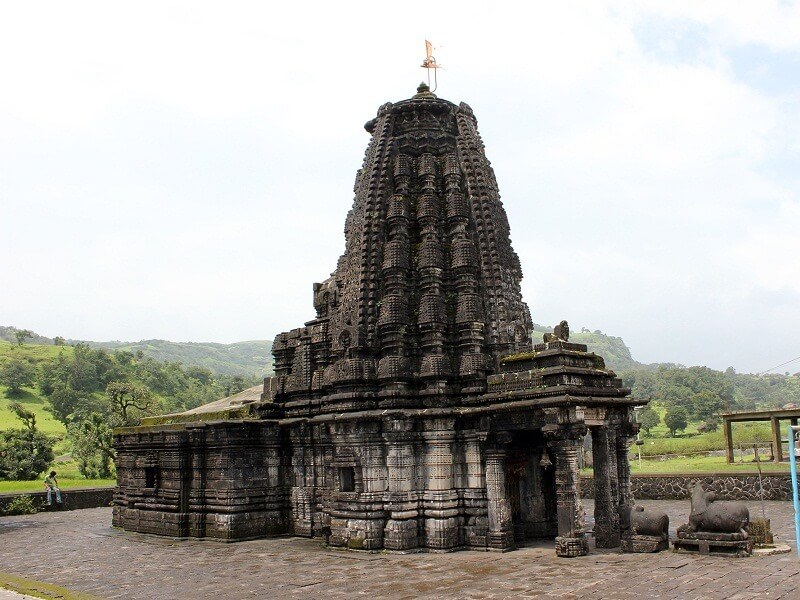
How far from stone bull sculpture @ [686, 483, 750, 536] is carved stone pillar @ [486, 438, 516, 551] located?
157 inches

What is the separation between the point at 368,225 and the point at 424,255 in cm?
175

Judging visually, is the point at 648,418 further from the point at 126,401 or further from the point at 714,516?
the point at 714,516

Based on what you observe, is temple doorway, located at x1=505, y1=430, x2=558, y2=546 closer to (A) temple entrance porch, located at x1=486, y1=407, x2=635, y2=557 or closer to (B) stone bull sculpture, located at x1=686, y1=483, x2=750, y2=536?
(A) temple entrance porch, located at x1=486, y1=407, x2=635, y2=557

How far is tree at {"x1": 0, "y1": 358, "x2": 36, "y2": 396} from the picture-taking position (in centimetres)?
9338

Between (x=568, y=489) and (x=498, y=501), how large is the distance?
201 cm

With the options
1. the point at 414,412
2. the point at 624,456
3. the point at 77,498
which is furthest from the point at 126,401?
the point at 624,456

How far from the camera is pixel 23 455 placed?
1667 inches

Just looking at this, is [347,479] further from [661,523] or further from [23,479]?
[23,479]

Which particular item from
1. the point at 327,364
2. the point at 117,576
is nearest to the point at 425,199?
the point at 327,364

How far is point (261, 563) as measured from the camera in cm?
1664

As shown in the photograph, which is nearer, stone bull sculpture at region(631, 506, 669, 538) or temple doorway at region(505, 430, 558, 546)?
stone bull sculpture at region(631, 506, 669, 538)

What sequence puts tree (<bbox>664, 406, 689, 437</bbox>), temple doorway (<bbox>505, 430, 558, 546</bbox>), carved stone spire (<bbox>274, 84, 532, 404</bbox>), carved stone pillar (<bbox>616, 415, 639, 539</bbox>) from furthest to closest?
tree (<bbox>664, 406, 689, 437</bbox>)
temple doorway (<bbox>505, 430, 558, 546</bbox>)
carved stone spire (<bbox>274, 84, 532, 404</bbox>)
carved stone pillar (<bbox>616, 415, 639, 539</bbox>)

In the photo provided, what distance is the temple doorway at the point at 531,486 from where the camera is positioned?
63.4 ft

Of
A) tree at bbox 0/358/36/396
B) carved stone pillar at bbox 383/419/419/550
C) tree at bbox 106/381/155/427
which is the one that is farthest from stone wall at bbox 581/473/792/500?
tree at bbox 0/358/36/396
